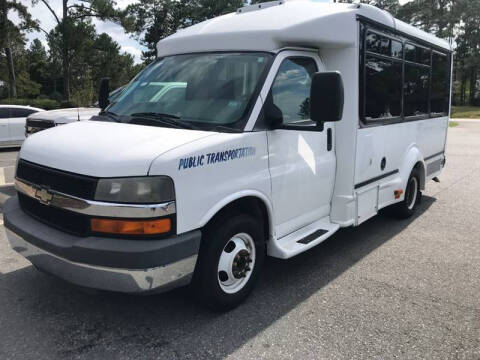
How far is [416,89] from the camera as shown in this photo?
6465 mm

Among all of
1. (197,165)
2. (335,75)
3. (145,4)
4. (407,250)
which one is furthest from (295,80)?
(145,4)

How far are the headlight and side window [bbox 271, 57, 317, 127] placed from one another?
1.38m

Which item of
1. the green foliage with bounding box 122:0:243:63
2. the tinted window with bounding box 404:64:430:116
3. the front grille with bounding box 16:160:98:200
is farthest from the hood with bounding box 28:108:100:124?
the green foliage with bounding box 122:0:243:63

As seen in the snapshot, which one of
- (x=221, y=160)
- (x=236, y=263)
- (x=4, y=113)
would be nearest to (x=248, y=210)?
(x=236, y=263)

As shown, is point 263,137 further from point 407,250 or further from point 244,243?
point 407,250

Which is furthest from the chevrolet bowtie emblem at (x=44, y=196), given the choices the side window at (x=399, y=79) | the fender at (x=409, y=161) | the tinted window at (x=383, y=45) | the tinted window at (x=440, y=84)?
the tinted window at (x=440, y=84)

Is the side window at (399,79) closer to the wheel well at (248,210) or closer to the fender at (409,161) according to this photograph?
the fender at (409,161)

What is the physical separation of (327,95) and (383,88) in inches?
85.5

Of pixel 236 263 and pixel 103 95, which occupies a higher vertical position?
pixel 103 95

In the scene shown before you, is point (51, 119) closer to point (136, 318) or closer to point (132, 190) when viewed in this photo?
point (136, 318)

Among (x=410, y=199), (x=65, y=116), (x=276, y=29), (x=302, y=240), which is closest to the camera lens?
(x=276, y=29)

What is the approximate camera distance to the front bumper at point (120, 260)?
2.95m

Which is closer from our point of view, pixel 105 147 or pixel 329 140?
pixel 105 147

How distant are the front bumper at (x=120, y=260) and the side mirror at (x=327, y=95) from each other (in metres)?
1.38
